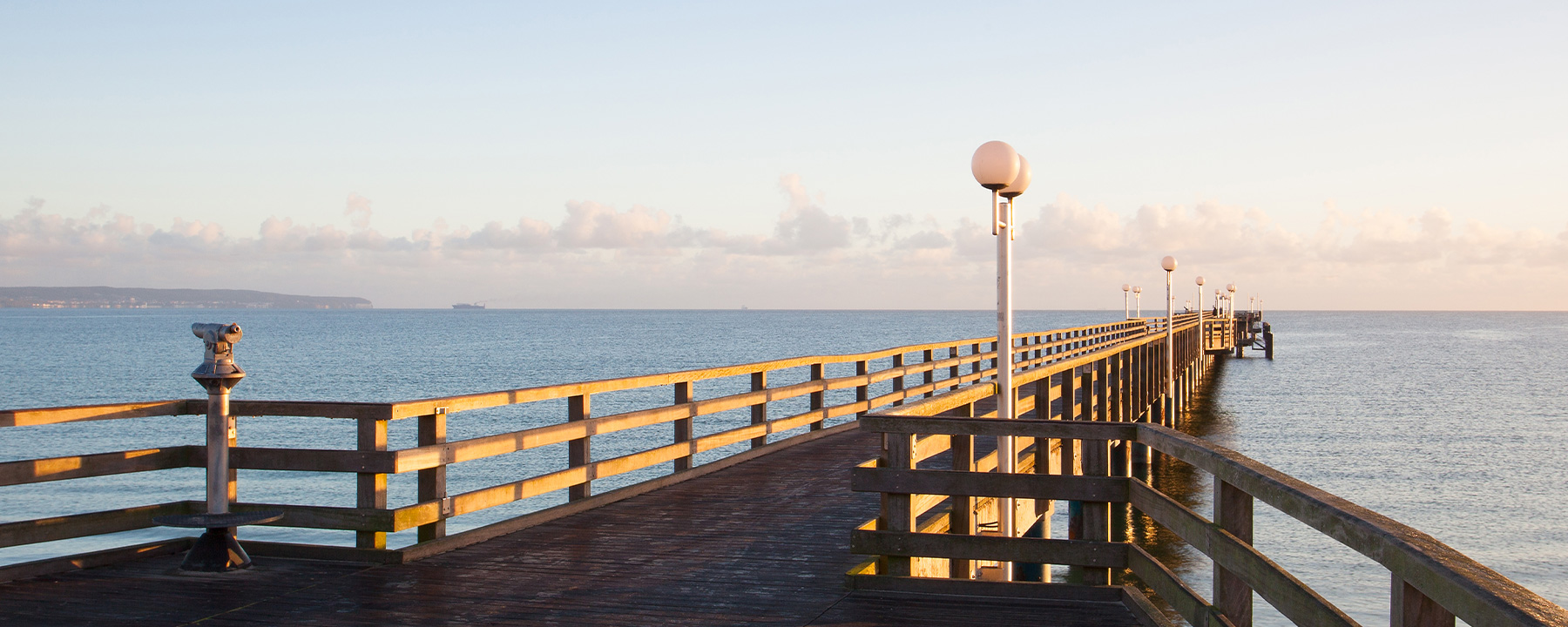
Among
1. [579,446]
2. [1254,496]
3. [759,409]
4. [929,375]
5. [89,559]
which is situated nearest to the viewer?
[1254,496]

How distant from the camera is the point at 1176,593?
4730mm

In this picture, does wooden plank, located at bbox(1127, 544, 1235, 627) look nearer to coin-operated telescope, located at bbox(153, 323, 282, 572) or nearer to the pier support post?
the pier support post

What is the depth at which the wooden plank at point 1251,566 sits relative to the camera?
3.43 m

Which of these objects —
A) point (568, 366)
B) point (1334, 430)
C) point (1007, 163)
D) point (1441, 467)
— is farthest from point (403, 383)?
point (1007, 163)

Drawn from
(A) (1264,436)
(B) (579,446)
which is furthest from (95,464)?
(A) (1264,436)

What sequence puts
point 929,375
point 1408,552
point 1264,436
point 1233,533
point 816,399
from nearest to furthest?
point 1408,552 < point 1233,533 < point 816,399 < point 929,375 < point 1264,436

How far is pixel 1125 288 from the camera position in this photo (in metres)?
58.0

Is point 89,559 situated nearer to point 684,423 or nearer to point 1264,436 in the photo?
point 684,423

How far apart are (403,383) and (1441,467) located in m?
46.9

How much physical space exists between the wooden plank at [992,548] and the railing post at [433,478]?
100.0 inches

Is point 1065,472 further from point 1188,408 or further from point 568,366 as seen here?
point 568,366

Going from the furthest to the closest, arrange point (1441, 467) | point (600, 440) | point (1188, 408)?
1. point (1188, 408)
2. point (600, 440)
3. point (1441, 467)

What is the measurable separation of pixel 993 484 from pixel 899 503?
0.48 metres

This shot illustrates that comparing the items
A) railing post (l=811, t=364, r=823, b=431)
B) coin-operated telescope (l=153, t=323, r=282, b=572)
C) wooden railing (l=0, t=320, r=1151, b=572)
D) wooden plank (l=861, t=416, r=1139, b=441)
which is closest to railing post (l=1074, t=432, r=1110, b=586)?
wooden plank (l=861, t=416, r=1139, b=441)
